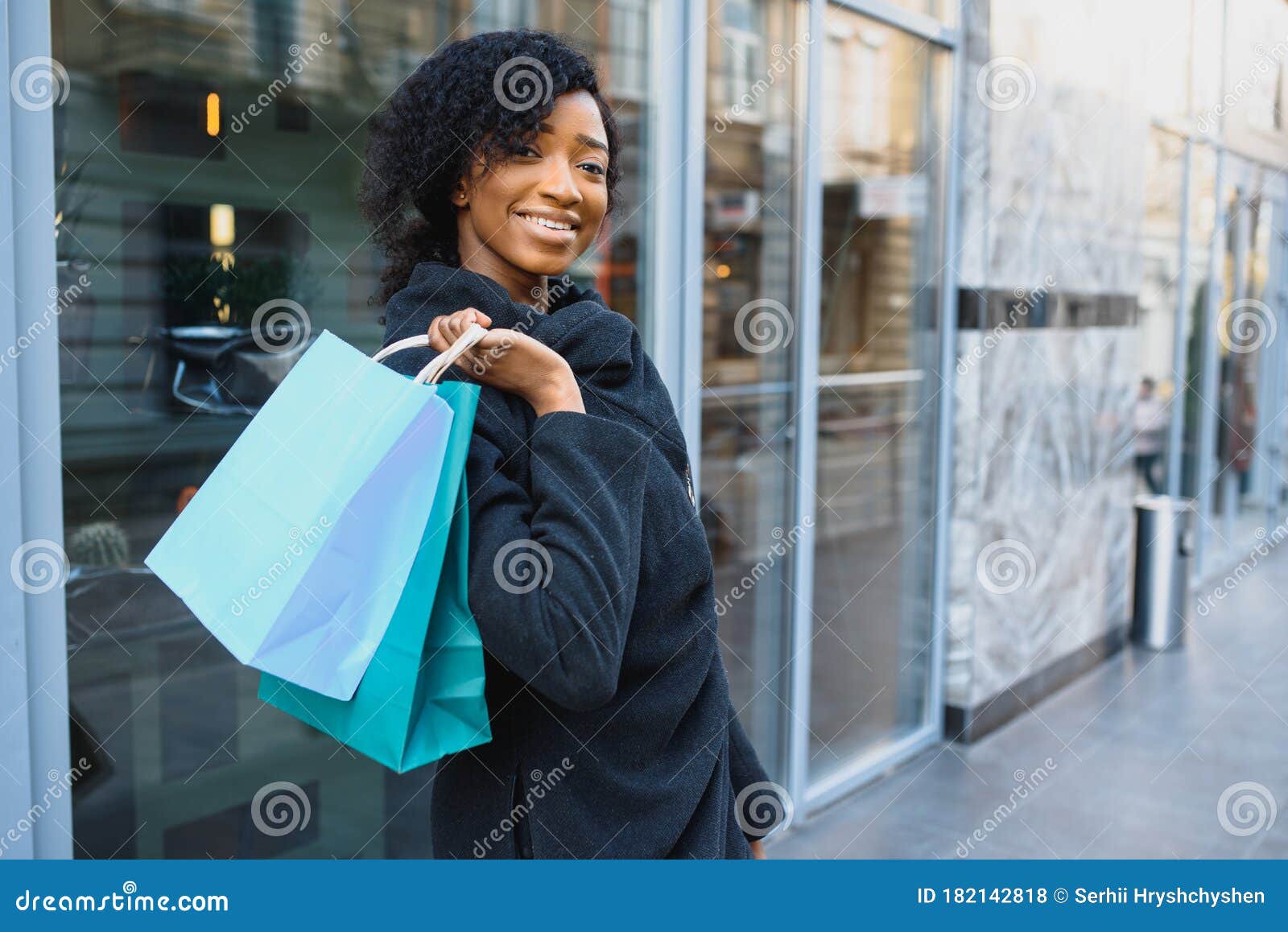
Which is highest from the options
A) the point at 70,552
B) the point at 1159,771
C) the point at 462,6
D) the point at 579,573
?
the point at 462,6

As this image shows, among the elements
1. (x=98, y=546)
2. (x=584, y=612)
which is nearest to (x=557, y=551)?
(x=584, y=612)

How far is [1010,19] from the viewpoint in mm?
5004

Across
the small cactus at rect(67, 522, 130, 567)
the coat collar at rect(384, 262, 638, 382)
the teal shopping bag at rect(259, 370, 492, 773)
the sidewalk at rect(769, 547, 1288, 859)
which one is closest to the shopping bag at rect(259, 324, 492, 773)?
the teal shopping bag at rect(259, 370, 492, 773)

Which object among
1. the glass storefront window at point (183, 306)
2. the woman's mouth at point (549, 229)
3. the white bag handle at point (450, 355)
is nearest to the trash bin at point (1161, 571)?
the glass storefront window at point (183, 306)

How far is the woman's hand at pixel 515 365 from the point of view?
134 centimetres

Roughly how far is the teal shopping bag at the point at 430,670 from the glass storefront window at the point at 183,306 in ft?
4.62

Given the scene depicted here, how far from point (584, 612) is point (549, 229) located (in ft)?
1.62

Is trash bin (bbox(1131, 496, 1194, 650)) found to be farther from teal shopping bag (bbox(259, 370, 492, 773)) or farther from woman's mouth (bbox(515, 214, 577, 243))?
teal shopping bag (bbox(259, 370, 492, 773))

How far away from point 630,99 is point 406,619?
2726 millimetres

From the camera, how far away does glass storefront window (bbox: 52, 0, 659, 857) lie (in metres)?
2.46

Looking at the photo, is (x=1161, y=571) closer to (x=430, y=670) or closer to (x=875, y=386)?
(x=875, y=386)

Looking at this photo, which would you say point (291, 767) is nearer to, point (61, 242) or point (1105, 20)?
point (61, 242)

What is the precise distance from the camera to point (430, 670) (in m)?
1.30

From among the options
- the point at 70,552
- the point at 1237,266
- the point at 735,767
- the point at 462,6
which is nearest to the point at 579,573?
the point at 735,767
